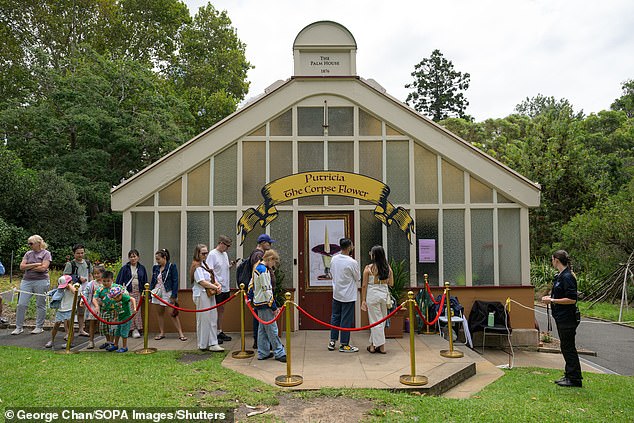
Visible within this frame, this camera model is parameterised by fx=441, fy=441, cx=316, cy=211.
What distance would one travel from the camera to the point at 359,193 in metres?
9.56

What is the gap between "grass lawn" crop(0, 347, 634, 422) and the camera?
5051 millimetres

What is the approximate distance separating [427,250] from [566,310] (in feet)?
11.7

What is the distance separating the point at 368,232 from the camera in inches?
378

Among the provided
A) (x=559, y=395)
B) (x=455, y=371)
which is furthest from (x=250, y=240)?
(x=559, y=395)

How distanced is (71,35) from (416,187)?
1029 inches

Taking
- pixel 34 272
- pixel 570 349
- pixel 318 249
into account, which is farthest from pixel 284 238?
pixel 570 349

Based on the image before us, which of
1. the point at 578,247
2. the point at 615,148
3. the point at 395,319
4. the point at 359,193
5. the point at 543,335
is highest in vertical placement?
the point at 615,148

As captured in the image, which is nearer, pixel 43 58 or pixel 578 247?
pixel 578 247

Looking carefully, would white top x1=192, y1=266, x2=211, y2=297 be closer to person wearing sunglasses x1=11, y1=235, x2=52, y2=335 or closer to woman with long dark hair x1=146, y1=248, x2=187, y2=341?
woman with long dark hair x1=146, y1=248, x2=187, y2=341

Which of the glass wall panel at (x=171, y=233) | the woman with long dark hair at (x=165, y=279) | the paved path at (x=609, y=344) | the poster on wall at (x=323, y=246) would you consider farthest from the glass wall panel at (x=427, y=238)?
the glass wall panel at (x=171, y=233)

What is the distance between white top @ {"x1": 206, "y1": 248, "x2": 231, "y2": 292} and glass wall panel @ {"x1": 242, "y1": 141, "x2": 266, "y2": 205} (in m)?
1.54

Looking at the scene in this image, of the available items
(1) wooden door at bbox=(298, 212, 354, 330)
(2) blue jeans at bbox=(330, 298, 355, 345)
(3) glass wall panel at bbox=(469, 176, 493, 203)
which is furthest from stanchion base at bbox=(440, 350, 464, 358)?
(3) glass wall panel at bbox=(469, 176, 493, 203)

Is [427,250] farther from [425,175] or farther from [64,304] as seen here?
[64,304]

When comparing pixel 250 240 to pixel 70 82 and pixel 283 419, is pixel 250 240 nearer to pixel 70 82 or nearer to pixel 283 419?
pixel 283 419
